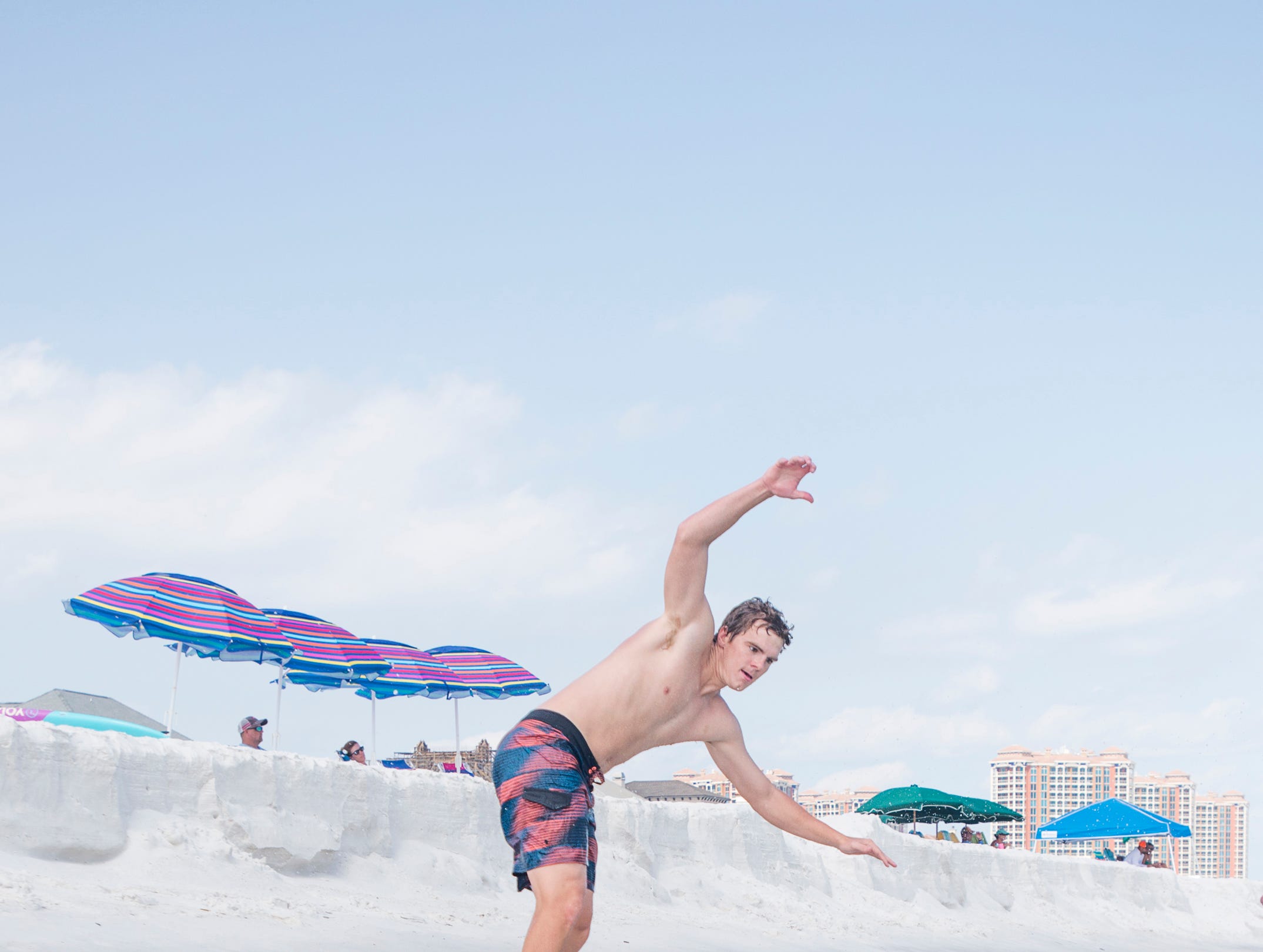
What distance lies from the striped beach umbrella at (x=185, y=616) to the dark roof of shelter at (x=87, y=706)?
1.04 metres

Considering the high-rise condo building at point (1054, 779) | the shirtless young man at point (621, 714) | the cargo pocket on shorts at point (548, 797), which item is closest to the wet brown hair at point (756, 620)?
the shirtless young man at point (621, 714)

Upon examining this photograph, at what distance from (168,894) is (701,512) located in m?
5.09

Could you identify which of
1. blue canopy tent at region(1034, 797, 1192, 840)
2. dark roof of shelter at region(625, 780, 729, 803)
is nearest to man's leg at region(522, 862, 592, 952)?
blue canopy tent at region(1034, 797, 1192, 840)

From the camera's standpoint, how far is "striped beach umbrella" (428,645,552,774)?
18.7 m

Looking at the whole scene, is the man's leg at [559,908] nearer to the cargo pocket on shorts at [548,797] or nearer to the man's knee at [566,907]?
the man's knee at [566,907]

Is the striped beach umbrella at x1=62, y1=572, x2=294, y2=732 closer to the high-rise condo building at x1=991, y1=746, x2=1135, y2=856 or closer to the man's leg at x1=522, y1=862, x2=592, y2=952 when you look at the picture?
the man's leg at x1=522, y1=862, x2=592, y2=952

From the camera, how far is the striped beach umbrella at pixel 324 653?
1575 cm

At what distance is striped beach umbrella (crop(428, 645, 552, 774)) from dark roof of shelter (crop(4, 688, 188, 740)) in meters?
4.78

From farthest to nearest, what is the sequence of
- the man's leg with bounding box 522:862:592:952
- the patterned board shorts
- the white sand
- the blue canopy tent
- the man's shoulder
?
the blue canopy tent < the white sand < the man's shoulder < the patterned board shorts < the man's leg with bounding box 522:862:592:952

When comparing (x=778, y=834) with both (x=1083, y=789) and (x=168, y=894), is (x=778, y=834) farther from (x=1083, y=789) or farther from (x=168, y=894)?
(x=1083, y=789)

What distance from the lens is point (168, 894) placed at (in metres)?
7.21

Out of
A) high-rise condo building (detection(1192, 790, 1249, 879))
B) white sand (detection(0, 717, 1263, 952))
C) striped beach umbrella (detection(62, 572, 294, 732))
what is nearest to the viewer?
white sand (detection(0, 717, 1263, 952))

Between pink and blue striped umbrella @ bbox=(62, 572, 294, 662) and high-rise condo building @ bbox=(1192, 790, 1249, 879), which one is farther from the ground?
pink and blue striped umbrella @ bbox=(62, 572, 294, 662)

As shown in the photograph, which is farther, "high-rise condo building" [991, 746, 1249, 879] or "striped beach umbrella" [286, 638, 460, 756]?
"high-rise condo building" [991, 746, 1249, 879]
